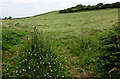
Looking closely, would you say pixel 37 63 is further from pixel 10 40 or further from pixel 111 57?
pixel 10 40

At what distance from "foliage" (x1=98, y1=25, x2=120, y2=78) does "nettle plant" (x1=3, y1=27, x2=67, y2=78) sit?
4.58ft

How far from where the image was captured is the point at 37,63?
561 cm

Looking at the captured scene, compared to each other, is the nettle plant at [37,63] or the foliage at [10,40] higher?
the foliage at [10,40]

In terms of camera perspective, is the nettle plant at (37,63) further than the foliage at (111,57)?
Yes

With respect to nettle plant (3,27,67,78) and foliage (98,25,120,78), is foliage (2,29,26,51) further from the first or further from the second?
foliage (98,25,120,78)

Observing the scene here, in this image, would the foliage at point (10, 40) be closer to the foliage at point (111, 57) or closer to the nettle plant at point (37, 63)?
the nettle plant at point (37, 63)

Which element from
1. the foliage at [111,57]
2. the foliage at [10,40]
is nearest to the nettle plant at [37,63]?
the foliage at [111,57]

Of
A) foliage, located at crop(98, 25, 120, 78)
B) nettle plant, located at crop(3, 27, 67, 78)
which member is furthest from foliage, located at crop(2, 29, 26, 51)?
foliage, located at crop(98, 25, 120, 78)

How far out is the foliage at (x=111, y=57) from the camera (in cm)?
493

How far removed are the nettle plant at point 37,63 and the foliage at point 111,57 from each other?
1397 millimetres

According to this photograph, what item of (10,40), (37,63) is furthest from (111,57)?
(10,40)

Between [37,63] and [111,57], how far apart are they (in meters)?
2.65

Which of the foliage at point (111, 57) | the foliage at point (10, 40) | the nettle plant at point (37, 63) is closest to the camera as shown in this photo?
the foliage at point (111, 57)

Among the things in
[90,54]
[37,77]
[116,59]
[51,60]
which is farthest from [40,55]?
[116,59]
